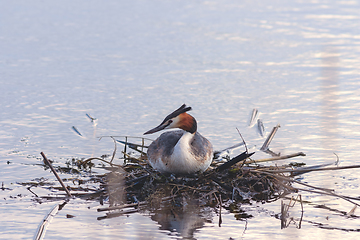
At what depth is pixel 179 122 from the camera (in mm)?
6105

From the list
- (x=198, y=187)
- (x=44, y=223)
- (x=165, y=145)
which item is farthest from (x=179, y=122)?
(x=44, y=223)

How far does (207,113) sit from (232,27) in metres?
6.21

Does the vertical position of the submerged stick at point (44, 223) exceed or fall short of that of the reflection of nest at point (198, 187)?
it falls short

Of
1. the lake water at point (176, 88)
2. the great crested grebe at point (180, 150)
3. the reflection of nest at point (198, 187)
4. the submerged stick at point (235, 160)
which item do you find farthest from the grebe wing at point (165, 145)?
the lake water at point (176, 88)

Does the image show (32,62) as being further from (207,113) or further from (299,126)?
(299,126)

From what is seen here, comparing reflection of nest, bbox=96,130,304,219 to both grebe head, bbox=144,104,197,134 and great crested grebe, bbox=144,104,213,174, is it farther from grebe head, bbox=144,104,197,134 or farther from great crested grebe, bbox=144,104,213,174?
grebe head, bbox=144,104,197,134

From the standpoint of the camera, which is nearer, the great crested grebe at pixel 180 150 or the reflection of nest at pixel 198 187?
the reflection of nest at pixel 198 187

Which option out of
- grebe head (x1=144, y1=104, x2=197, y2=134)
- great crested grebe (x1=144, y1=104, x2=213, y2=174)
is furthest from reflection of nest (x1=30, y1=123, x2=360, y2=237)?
grebe head (x1=144, y1=104, x2=197, y2=134)

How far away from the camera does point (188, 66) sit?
11828 millimetres

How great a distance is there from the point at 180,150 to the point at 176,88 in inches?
180

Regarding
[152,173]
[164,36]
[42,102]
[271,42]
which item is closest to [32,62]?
[42,102]

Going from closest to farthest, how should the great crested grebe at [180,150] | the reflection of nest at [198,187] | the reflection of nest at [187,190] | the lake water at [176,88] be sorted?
the lake water at [176,88] → the reflection of nest at [187,190] → the reflection of nest at [198,187] → the great crested grebe at [180,150]

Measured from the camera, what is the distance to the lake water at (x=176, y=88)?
5.26 metres

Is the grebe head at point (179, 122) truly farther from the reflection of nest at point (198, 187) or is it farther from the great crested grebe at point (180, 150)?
the reflection of nest at point (198, 187)
